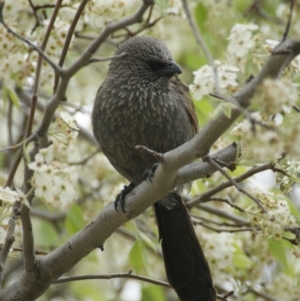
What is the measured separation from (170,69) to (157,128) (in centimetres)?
43

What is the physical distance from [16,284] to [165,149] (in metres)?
1.25

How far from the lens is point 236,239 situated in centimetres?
437

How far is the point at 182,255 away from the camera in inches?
163

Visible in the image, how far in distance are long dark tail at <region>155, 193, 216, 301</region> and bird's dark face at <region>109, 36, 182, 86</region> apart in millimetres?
769

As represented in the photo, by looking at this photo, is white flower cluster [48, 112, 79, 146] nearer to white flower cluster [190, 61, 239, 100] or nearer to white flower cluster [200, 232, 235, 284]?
white flower cluster [190, 61, 239, 100]

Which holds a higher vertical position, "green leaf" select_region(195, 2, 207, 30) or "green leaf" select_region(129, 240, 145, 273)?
"green leaf" select_region(195, 2, 207, 30)

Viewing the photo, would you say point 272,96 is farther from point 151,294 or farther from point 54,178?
point 151,294

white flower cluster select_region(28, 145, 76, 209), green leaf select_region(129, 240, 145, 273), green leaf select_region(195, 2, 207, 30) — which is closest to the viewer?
white flower cluster select_region(28, 145, 76, 209)

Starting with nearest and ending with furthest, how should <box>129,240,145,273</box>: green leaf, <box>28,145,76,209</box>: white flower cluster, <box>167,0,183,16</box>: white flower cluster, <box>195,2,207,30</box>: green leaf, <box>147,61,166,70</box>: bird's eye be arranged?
<box>28,145,76,209</box>: white flower cluster < <box>129,240,145,273</box>: green leaf < <box>167,0,183,16</box>: white flower cluster < <box>147,61,166,70</box>: bird's eye < <box>195,2,207,30</box>: green leaf

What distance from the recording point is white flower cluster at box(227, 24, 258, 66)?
8.54ft

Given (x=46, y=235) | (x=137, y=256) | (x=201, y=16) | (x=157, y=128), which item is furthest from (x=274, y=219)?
(x=46, y=235)

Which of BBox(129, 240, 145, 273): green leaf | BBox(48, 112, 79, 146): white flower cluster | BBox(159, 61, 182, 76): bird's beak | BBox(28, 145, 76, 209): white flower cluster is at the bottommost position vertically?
BBox(28, 145, 76, 209): white flower cluster

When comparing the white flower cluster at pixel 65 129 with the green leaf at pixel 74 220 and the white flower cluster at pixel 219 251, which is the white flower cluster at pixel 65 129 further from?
the white flower cluster at pixel 219 251

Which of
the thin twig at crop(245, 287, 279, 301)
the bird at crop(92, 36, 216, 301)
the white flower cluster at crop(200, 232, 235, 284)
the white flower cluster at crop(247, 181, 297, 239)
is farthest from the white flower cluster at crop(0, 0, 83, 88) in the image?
the thin twig at crop(245, 287, 279, 301)
